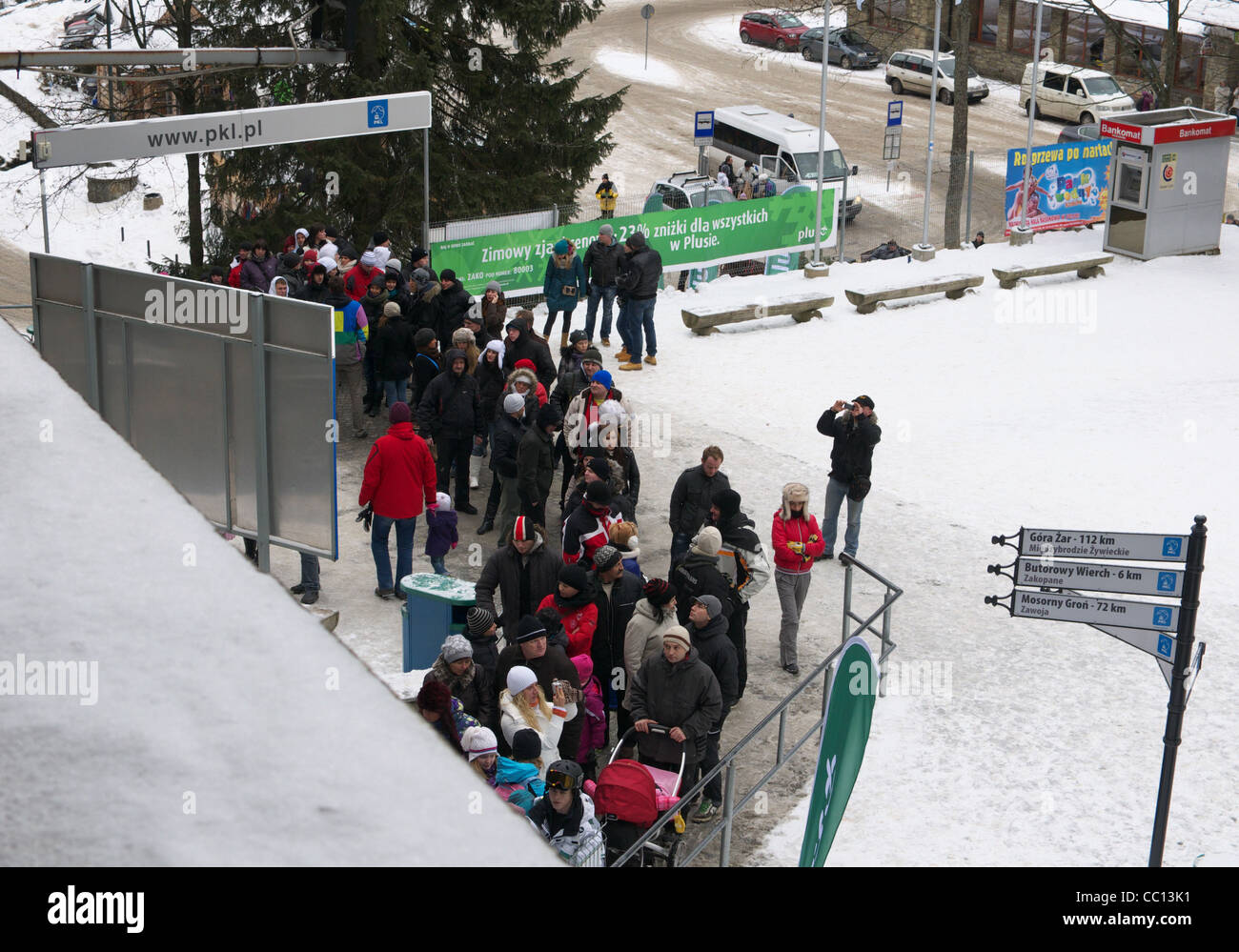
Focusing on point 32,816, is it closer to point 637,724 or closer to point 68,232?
Result: point 637,724

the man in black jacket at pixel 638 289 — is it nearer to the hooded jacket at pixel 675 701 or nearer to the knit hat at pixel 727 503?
the knit hat at pixel 727 503

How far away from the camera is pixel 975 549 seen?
43.8ft

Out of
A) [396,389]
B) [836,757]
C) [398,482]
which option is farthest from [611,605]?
[396,389]

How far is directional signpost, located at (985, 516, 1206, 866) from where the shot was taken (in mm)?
6836

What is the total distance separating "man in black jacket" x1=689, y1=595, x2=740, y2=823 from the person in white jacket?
1.00m

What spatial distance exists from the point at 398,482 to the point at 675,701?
138 inches

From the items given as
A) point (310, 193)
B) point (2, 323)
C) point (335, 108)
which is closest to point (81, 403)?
point (2, 323)

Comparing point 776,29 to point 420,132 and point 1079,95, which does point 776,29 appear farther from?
point 420,132

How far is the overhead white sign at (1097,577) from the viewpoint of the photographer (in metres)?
6.96

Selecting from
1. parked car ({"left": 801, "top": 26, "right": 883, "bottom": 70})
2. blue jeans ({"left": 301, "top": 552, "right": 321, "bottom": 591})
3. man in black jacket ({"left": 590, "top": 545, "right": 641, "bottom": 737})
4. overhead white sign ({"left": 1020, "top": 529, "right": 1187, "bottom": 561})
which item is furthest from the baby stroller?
parked car ({"left": 801, "top": 26, "right": 883, "bottom": 70})

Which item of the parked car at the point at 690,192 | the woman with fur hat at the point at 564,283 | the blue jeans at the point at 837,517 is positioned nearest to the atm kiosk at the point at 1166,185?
the parked car at the point at 690,192

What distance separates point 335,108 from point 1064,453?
8460 millimetres

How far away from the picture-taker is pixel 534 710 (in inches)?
320

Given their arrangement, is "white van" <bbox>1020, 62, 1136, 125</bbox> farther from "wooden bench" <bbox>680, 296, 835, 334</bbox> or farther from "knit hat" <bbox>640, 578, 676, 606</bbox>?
"knit hat" <bbox>640, 578, 676, 606</bbox>
